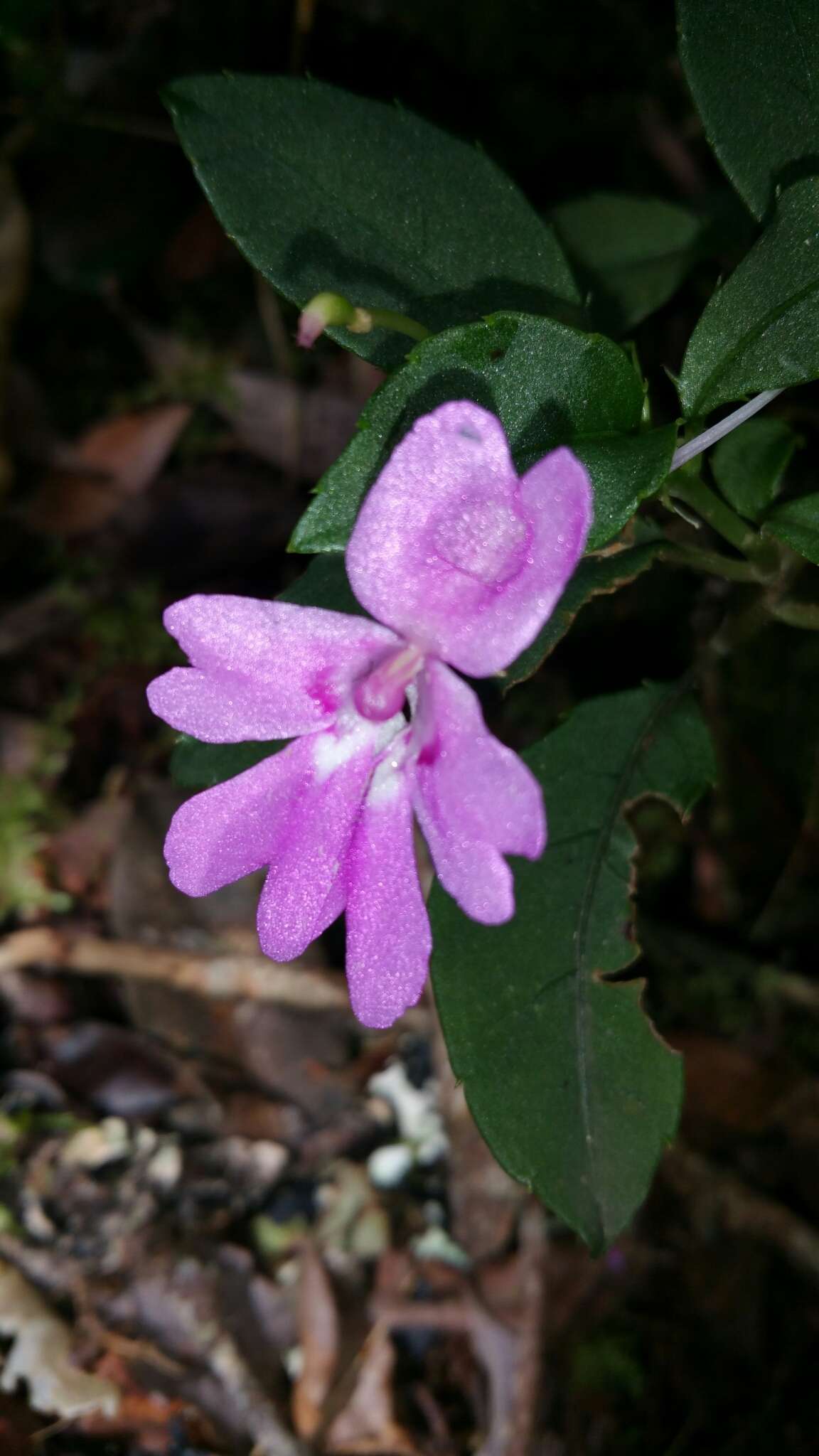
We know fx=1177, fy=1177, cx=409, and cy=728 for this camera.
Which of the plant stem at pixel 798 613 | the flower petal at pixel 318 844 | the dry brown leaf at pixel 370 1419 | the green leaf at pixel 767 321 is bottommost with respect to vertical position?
the dry brown leaf at pixel 370 1419

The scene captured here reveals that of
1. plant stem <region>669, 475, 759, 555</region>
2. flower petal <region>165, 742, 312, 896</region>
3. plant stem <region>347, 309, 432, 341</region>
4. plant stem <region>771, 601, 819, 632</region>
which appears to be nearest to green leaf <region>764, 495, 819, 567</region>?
plant stem <region>669, 475, 759, 555</region>

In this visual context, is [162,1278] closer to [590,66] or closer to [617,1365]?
[617,1365]

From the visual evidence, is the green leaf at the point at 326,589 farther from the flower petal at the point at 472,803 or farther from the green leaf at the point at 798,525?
the green leaf at the point at 798,525

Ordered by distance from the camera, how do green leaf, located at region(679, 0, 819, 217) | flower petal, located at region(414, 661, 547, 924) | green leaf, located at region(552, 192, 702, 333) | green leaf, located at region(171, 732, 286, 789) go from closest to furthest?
flower petal, located at region(414, 661, 547, 924) < green leaf, located at region(679, 0, 819, 217) < green leaf, located at region(171, 732, 286, 789) < green leaf, located at region(552, 192, 702, 333)

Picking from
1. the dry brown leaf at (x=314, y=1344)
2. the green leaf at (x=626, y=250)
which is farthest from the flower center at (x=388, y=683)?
the dry brown leaf at (x=314, y=1344)

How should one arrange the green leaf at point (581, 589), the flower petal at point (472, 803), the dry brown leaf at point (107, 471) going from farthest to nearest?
the dry brown leaf at point (107, 471), the green leaf at point (581, 589), the flower petal at point (472, 803)

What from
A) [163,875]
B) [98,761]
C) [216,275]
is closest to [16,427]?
[216,275]

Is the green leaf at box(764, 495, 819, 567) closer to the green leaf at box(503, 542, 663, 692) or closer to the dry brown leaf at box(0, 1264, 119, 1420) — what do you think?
the green leaf at box(503, 542, 663, 692)
